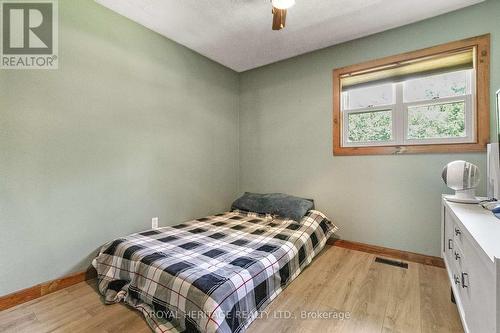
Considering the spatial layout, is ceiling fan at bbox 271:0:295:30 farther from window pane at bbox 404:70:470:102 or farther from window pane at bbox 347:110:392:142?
window pane at bbox 404:70:470:102

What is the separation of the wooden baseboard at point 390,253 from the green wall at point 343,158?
52 mm

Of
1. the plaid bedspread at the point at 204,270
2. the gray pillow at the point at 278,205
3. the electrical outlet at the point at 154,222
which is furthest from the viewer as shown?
the gray pillow at the point at 278,205

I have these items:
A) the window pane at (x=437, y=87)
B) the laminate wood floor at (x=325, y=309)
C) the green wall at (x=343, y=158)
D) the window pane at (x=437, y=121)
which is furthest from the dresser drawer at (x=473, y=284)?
the window pane at (x=437, y=87)

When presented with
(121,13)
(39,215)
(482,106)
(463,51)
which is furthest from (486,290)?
(121,13)

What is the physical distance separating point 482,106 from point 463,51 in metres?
0.56

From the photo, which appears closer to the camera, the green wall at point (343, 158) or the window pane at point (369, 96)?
the green wall at point (343, 158)

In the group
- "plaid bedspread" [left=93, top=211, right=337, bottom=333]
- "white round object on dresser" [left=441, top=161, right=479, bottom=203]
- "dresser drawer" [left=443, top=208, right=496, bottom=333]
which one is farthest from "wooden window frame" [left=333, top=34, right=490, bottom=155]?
"plaid bedspread" [left=93, top=211, right=337, bottom=333]

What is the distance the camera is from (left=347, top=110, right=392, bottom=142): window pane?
247 centimetres

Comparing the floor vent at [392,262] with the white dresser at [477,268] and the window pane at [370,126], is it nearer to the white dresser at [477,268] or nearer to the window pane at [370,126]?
the white dresser at [477,268]

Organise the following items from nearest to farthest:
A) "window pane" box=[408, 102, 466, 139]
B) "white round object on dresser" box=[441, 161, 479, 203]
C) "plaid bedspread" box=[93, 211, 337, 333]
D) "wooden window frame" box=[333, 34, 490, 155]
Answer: "plaid bedspread" box=[93, 211, 337, 333], "white round object on dresser" box=[441, 161, 479, 203], "wooden window frame" box=[333, 34, 490, 155], "window pane" box=[408, 102, 466, 139]

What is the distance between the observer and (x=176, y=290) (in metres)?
1.35

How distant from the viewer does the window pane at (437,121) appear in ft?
6.93

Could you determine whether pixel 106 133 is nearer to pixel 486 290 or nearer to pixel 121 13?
pixel 121 13

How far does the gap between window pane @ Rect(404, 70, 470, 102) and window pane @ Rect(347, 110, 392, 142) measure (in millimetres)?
270
